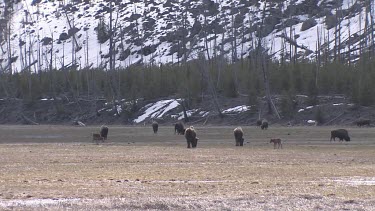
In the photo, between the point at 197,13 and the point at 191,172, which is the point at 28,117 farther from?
the point at 191,172

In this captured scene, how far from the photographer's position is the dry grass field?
57.7 feet

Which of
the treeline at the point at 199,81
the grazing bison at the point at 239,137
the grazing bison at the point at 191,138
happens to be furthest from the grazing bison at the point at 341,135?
the treeline at the point at 199,81

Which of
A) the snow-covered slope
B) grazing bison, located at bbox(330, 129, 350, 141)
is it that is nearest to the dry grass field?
grazing bison, located at bbox(330, 129, 350, 141)

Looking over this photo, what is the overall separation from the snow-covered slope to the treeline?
10.2 m

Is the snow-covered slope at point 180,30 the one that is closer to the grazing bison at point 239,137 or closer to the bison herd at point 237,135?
the bison herd at point 237,135

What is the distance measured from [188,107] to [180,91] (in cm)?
266

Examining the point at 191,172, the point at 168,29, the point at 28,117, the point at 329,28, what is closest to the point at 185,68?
the point at 28,117

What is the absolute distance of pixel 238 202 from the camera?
1773 centimetres

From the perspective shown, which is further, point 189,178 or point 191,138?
point 191,138

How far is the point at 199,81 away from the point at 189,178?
60785 millimetres

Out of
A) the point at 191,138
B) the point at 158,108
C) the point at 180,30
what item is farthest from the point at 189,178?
the point at 180,30

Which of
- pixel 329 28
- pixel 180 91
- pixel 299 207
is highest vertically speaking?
pixel 329 28

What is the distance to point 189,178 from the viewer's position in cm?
2352

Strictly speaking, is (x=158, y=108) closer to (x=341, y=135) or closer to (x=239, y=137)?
(x=341, y=135)
